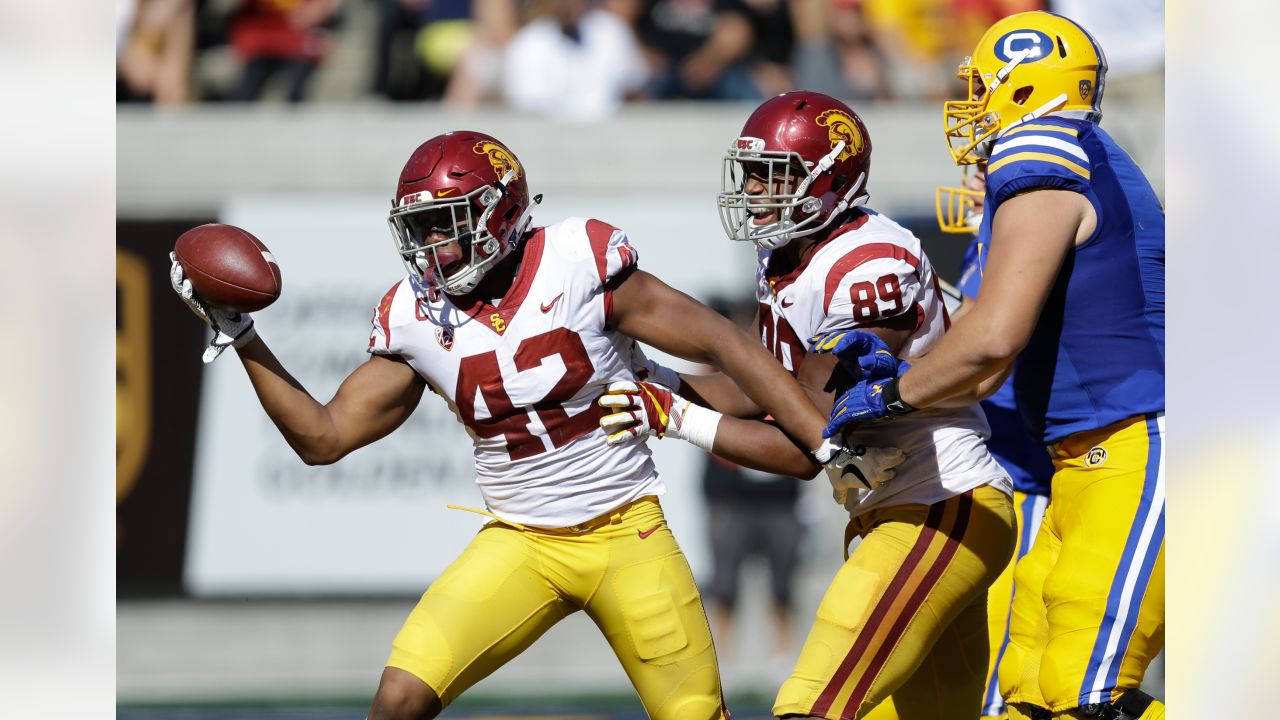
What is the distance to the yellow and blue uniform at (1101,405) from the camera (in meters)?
2.88

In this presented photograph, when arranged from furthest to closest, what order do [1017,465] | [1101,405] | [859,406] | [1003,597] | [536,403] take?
[1017,465], [1003,597], [536,403], [1101,405], [859,406]

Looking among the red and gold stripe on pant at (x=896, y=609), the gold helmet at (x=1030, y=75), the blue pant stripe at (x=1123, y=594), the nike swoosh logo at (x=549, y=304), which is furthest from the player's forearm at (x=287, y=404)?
the blue pant stripe at (x=1123, y=594)

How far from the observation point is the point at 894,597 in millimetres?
2951

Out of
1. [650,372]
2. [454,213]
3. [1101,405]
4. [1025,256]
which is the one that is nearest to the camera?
[1025,256]

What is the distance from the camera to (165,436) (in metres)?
6.74

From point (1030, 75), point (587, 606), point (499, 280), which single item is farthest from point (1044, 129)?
point (587, 606)

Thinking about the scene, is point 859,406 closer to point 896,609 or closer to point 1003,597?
point 896,609

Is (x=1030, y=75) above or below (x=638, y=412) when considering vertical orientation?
above

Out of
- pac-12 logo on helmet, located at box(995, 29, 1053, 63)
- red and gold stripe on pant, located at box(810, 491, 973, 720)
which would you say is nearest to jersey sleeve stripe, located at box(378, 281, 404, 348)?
red and gold stripe on pant, located at box(810, 491, 973, 720)

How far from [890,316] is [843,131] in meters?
0.50

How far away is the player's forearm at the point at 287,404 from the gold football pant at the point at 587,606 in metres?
0.44

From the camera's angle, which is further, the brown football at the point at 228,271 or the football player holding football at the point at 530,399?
the football player holding football at the point at 530,399

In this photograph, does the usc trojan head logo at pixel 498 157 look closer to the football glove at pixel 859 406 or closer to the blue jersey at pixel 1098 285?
the football glove at pixel 859 406
